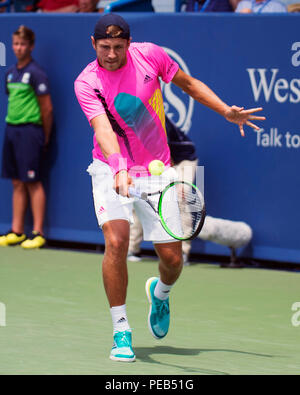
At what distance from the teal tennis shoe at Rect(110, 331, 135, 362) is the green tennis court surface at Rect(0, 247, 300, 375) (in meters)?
0.06

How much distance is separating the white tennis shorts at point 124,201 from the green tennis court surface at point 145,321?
0.77m

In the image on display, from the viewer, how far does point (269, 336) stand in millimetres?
6852

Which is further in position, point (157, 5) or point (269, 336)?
point (157, 5)

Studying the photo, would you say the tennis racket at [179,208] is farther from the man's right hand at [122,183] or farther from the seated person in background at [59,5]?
the seated person in background at [59,5]

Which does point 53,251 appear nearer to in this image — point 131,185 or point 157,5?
point 157,5

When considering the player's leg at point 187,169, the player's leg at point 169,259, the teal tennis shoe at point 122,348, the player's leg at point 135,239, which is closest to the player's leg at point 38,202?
the player's leg at point 135,239

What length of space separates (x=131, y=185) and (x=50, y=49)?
5711 mm

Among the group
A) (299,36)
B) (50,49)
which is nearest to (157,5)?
(50,49)

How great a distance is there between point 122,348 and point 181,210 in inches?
40.1

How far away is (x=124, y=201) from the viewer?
6.20m

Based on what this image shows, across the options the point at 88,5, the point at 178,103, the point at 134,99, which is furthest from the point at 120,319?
the point at 88,5

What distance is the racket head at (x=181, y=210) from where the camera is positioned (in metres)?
5.86

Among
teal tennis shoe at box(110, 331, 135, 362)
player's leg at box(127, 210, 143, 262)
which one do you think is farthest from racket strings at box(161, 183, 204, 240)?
player's leg at box(127, 210, 143, 262)
